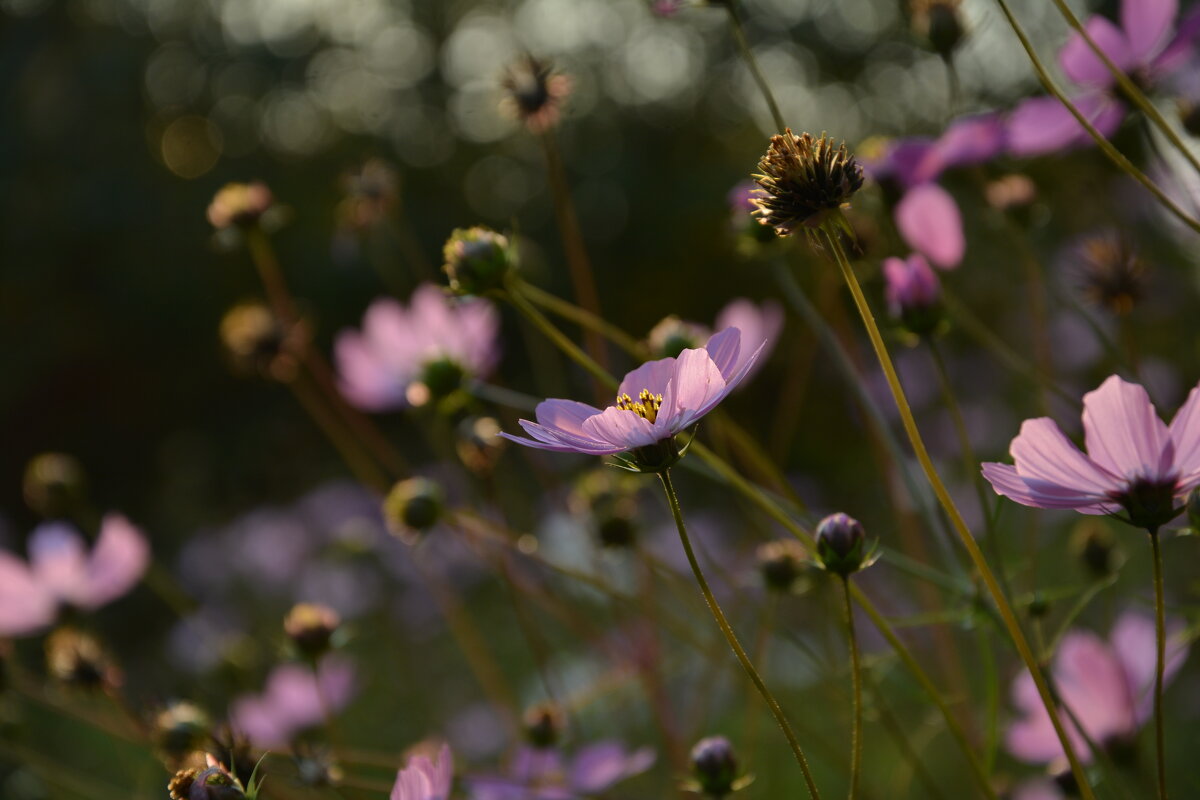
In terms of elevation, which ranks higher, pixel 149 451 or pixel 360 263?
pixel 360 263

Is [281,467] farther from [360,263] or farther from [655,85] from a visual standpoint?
[655,85]

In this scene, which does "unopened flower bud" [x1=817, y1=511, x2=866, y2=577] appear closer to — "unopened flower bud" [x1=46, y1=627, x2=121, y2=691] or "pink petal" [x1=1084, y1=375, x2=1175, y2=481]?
"pink petal" [x1=1084, y1=375, x2=1175, y2=481]

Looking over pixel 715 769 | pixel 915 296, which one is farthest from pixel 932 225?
pixel 715 769

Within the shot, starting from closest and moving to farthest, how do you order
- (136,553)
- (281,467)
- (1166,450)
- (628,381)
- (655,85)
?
(1166,450)
(628,381)
(136,553)
(281,467)
(655,85)

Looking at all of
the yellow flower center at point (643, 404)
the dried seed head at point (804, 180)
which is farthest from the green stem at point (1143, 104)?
the yellow flower center at point (643, 404)

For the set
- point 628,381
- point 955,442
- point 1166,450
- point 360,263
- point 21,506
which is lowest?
point 1166,450

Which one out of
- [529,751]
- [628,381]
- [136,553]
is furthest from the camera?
[136,553]

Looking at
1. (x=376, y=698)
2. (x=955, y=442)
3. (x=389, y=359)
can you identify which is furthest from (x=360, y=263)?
(x=389, y=359)
